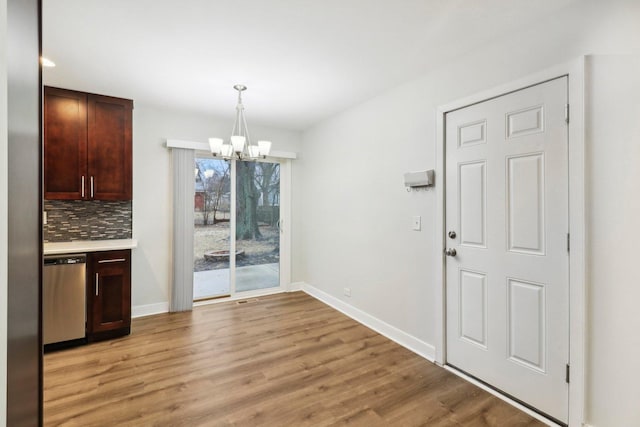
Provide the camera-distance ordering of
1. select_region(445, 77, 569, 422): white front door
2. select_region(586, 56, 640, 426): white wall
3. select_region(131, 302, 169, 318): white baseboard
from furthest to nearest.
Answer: select_region(131, 302, 169, 318): white baseboard
select_region(445, 77, 569, 422): white front door
select_region(586, 56, 640, 426): white wall

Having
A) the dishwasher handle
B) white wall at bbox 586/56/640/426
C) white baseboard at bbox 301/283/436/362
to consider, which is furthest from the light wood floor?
the dishwasher handle

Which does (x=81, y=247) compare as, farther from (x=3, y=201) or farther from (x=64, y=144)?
(x=3, y=201)

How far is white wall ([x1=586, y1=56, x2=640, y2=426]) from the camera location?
5.04 ft

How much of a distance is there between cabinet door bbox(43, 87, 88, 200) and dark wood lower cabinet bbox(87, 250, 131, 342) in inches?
30.8

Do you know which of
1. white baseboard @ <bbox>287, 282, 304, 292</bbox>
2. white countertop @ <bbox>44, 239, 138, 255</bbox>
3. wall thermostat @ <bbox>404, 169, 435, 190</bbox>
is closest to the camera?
wall thermostat @ <bbox>404, 169, 435, 190</bbox>

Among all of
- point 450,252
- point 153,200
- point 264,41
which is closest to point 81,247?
point 153,200

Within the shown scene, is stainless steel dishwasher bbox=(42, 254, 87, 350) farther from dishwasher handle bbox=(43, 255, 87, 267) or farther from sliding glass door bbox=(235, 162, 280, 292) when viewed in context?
sliding glass door bbox=(235, 162, 280, 292)

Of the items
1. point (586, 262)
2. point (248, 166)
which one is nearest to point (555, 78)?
point (586, 262)

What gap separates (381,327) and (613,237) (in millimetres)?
2110

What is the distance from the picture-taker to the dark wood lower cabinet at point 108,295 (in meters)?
2.89

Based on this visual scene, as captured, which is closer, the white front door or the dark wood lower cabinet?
the white front door

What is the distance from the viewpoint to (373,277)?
3.30 meters

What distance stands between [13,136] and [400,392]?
8.08ft

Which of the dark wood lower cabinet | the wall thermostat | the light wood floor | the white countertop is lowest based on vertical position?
the light wood floor
